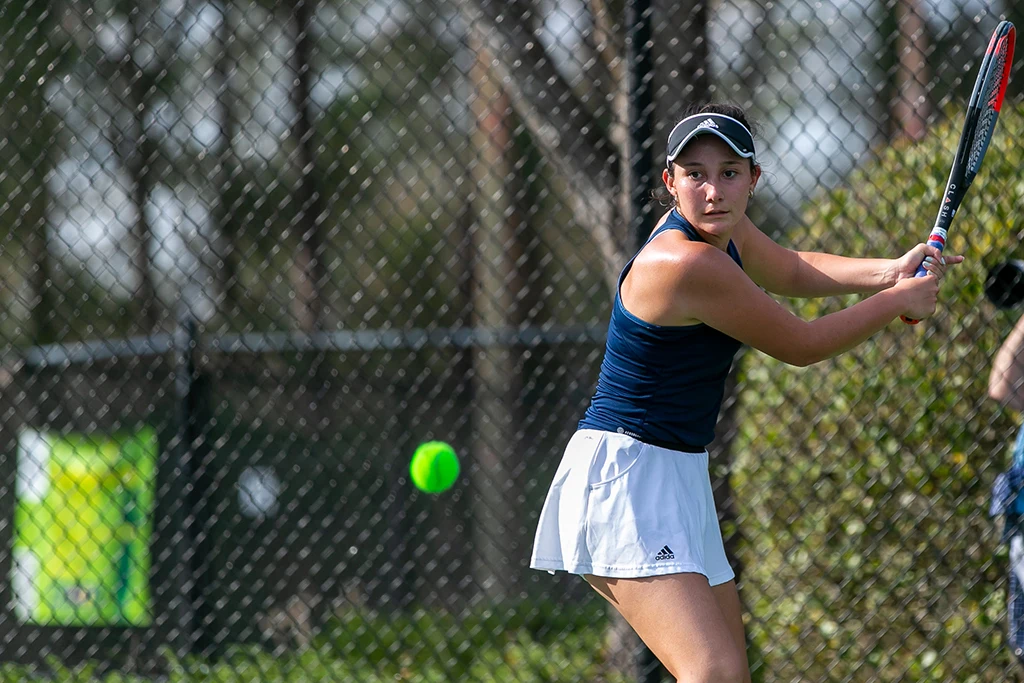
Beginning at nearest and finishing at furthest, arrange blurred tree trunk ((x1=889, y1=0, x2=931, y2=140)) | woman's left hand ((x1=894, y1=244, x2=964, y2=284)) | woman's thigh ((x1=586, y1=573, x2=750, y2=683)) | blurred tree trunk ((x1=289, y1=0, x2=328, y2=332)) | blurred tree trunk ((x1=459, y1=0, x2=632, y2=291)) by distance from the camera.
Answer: woman's thigh ((x1=586, y1=573, x2=750, y2=683))
woman's left hand ((x1=894, y1=244, x2=964, y2=284))
blurred tree trunk ((x1=889, y1=0, x2=931, y2=140))
blurred tree trunk ((x1=459, y1=0, x2=632, y2=291))
blurred tree trunk ((x1=289, y1=0, x2=328, y2=332))

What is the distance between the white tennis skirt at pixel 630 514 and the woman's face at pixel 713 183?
1.70 feet

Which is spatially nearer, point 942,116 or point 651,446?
point 651,446

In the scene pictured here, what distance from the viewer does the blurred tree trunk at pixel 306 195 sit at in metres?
4.20

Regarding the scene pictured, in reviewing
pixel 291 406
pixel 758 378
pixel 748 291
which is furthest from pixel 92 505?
pixel 748 291

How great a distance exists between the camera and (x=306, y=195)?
10.1 metres

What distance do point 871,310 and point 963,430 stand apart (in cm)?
138

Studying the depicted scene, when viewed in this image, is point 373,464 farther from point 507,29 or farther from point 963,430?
point 963,430

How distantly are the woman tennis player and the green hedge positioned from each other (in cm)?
108

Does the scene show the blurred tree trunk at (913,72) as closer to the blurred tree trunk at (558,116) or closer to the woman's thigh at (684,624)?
the blurred tree trunk at (558,116)

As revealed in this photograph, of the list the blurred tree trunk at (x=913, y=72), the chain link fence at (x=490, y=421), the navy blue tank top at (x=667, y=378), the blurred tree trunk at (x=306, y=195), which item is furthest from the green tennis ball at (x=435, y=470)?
the blurred tree trunk at (x=913, y=72)

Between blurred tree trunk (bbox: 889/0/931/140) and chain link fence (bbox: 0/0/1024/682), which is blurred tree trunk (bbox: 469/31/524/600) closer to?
chain link fence (bbox: 0/0/1024/682)

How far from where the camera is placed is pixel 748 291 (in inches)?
86.3

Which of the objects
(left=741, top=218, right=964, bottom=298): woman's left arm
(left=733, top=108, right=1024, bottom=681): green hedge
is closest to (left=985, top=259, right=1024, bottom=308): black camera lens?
(left=733, top=108, right=1024, bottom=681): green hedge

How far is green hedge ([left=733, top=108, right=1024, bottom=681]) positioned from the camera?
11.0 feet
